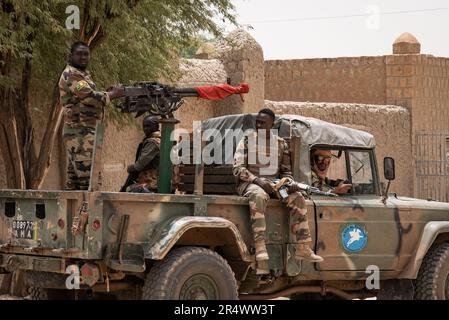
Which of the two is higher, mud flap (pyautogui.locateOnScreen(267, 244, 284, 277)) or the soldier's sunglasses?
the soldier's sunglasses

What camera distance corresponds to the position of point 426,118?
21.1 metres

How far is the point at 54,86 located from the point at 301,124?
4.20 metres

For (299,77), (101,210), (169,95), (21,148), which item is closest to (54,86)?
(21,148)

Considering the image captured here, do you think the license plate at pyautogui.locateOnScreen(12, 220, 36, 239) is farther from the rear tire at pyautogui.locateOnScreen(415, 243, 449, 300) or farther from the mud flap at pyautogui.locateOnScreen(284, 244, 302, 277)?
the rear tire at pyautogui.locateOnScreen(415, 243, 449, 300)

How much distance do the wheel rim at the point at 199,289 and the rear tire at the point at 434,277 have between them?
2.53 m

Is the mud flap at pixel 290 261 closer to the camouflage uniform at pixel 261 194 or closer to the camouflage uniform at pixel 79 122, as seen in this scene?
the camouflage uniform at pixel 261 194

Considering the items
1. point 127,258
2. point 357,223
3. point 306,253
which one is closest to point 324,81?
point 357,223

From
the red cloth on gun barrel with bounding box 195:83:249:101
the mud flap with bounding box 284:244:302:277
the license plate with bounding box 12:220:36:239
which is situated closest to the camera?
the license plate with bounding box 12:220:36:239

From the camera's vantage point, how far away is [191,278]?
675 cm

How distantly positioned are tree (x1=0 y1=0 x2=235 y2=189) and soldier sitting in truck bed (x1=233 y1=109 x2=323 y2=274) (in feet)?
9.96

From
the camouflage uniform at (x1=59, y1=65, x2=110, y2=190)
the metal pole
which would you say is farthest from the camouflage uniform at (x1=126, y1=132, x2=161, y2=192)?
the camouflage uniform at (x1=59, y1=65, x2=110, y2=190)

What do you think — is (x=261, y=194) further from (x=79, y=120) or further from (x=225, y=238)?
(x=79, y=120)

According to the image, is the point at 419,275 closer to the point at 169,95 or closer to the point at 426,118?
the point at 169,95

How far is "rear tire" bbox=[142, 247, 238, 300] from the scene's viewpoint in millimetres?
6559
